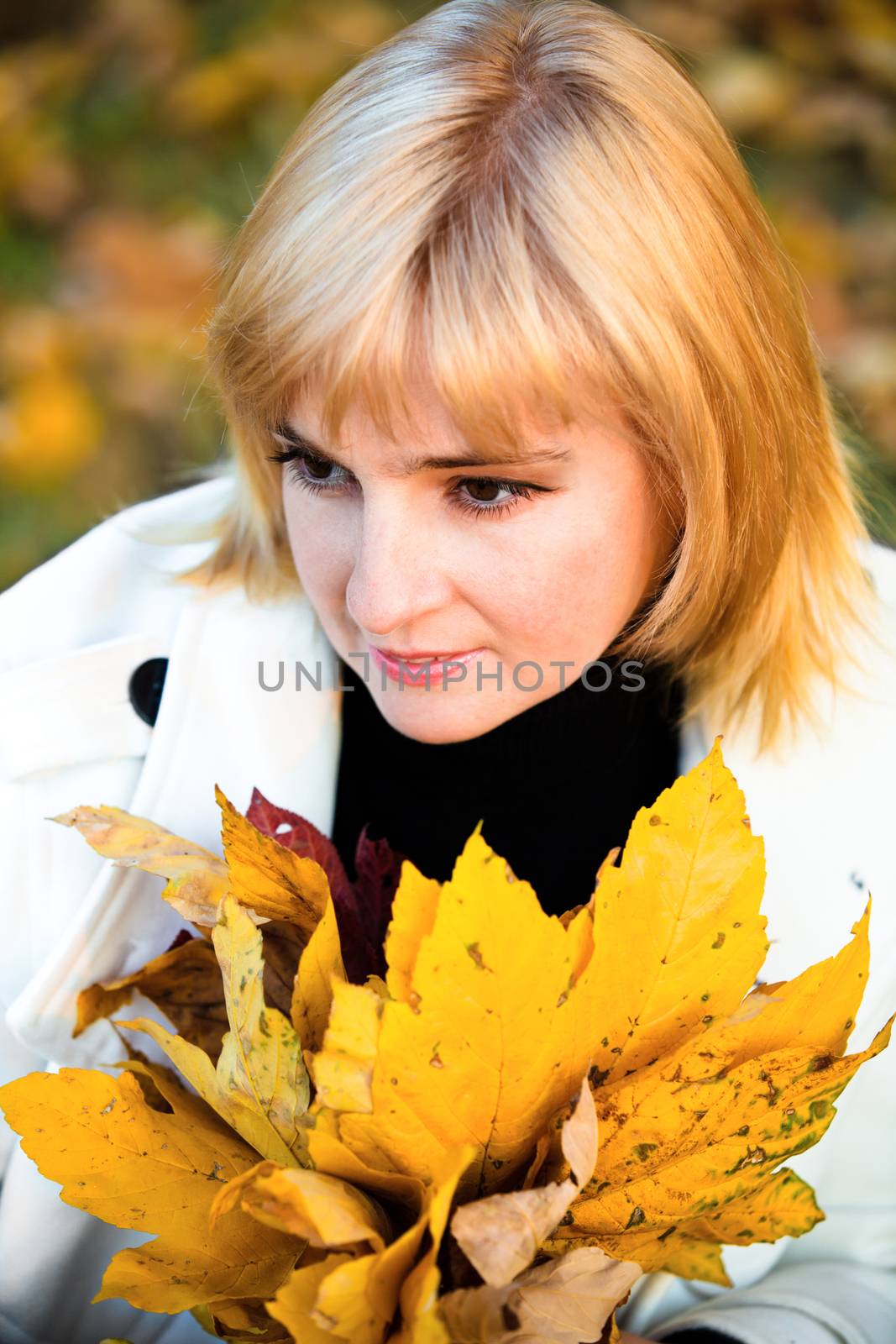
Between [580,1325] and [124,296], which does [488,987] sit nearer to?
[580,1325]

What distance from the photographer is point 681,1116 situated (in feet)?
1.87

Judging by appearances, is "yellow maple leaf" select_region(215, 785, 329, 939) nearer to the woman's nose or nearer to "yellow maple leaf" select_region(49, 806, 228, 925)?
"yellow maple leaf" select_region(49, 806, 228, 925)

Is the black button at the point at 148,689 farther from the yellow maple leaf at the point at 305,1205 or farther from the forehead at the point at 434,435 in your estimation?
the yellow maple leaf at the point at 305,1205

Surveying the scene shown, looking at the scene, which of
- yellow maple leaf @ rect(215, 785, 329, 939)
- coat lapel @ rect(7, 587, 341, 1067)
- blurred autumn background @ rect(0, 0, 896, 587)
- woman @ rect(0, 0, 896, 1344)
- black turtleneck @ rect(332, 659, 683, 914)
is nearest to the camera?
yellow maple leaf @ rect(215, 785, 329, 939)

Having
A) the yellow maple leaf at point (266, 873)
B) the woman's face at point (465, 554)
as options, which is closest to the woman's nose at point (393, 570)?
the woman's face at point (465, 554)

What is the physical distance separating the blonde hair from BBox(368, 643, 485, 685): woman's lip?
0.51ft

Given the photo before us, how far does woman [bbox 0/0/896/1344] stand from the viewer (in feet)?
2.36

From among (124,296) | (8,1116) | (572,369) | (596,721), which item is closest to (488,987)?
(8,1116)

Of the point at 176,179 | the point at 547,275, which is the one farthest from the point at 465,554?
the point at 176,179

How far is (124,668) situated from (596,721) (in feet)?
1.22

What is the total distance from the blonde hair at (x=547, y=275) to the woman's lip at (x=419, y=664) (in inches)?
6.1

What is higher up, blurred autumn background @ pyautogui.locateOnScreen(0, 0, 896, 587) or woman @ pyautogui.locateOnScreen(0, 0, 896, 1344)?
blurred autumn background @ pyautogui.locateOnScreen(0, 0, 896, 587)

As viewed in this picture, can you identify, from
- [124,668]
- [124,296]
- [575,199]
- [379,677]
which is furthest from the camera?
[124,296]

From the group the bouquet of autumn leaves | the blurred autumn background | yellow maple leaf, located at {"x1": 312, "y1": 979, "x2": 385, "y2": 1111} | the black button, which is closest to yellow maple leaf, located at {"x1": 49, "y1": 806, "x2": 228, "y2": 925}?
the bouquet of autumn leaves
